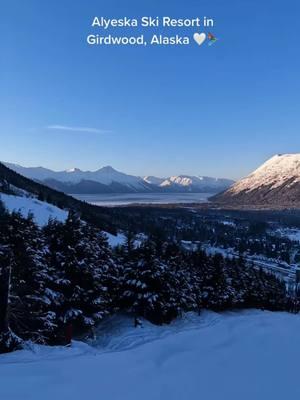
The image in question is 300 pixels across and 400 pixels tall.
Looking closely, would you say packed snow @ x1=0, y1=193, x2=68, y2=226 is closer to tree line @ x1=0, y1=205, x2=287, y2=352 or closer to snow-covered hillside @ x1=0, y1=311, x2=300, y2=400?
tree line @ x1=0, y1=205, x2=287, y2=352

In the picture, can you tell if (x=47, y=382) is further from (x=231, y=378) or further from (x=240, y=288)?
(x=240, y=288)

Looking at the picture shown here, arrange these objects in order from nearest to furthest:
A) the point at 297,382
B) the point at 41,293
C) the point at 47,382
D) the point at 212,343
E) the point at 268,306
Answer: the point at 47,382
the point at 297,382
the point at 212,343
the point at 41,293
the point at 268,306

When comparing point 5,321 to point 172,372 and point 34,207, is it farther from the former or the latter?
point 34,207

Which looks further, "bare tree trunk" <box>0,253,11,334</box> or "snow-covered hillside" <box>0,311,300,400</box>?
"bare tree trunk" <box>0,253,11,334</box>

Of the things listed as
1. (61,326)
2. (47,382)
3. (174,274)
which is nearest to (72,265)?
(61,326)

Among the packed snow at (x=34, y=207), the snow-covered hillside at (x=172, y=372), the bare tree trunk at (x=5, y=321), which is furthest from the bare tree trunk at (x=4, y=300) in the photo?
the packed snow at (x=34, y=207)

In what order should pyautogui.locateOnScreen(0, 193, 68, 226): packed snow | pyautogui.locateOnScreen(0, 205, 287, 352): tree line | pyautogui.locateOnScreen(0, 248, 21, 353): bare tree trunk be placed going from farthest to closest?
1. pyautogui.locateOnScreen(0, 193, 68, 226): packed snow
2. pyautogui.locateOnScreen(0, 205, 287, 352): tree line
3. pyautogui.locateOnScreen(0, 248, 21, 353): bare tree trunk

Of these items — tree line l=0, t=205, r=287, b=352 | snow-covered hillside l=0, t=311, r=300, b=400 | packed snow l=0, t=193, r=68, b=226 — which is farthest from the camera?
packed snow l=0, t=193, r=68, b=226

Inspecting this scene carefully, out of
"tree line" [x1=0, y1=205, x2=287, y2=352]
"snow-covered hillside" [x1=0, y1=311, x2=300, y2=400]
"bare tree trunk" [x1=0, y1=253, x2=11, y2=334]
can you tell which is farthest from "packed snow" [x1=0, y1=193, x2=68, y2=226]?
"snow-covered hillside" [x1=0, y1=311, x2=300, y2=400]
